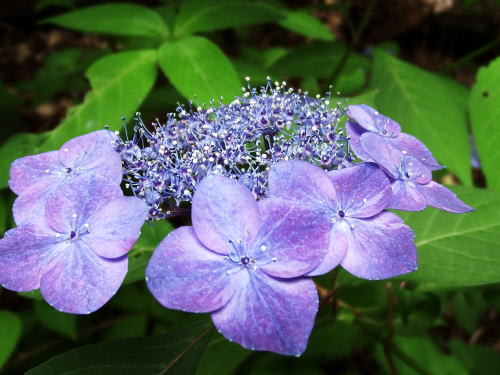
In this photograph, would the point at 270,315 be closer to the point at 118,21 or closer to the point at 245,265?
the point at 245,265

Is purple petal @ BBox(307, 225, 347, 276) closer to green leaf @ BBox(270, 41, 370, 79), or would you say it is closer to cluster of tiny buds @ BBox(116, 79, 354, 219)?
cluster of tiny buds @ BBox(116, 79, 354, 219)

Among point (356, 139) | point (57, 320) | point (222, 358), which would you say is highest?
point (356, 139)

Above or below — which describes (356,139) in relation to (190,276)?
above

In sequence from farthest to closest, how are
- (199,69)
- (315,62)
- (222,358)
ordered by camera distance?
(315,62) → (199,69) → (222,358)

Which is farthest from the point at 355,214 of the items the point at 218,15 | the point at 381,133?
the point at 218,15

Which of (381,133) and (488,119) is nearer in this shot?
(381,133)

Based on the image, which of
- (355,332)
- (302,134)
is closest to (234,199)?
(302,134)
